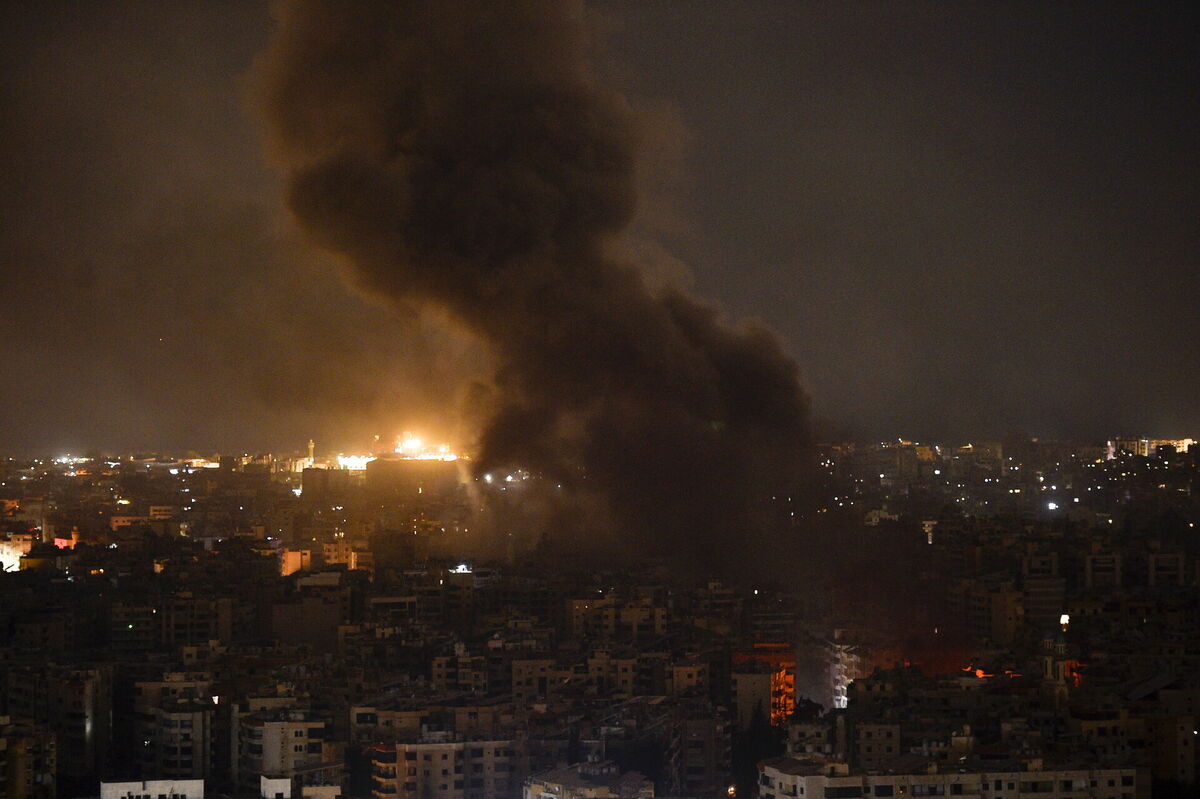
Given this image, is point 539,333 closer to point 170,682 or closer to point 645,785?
point 170,682

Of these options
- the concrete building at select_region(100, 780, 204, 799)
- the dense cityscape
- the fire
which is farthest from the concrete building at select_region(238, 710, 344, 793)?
the fire

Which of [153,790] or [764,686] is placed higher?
[764,686]

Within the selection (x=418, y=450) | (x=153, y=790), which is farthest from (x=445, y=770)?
(x=418, y=450)

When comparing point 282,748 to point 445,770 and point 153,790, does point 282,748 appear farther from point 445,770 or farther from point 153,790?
point 153,790

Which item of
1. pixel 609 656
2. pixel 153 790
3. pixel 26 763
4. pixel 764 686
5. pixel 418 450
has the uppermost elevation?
pixel 418 450

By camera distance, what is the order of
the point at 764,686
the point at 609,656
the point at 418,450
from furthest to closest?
the point at 418,450
the point at 609,656
the point at 764,686

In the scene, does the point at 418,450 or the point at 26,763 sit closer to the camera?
the point at 26,763

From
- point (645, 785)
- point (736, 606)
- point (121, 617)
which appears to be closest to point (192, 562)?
point (121, 617)

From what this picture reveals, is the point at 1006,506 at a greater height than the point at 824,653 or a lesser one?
greater

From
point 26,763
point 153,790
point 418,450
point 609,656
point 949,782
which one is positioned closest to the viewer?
point 949,782
